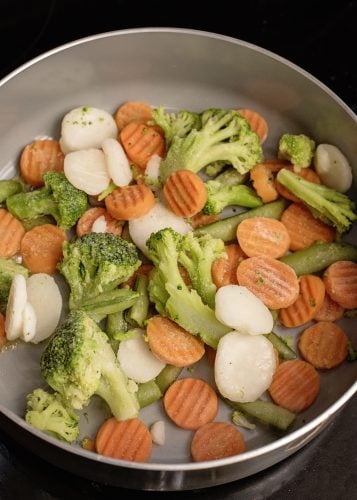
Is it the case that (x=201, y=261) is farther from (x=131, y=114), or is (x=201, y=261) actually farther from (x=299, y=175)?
(x=131, y=114)

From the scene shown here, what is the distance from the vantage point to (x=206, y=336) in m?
1.57

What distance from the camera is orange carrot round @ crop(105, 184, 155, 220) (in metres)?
1.71

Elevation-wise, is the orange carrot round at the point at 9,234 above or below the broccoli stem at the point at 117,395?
above

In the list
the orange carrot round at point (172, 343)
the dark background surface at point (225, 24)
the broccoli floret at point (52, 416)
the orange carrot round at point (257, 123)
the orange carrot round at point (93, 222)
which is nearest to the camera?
the broccoli floret at point (52, 416)

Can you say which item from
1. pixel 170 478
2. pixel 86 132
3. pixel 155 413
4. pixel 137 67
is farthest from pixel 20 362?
pixel 137 67

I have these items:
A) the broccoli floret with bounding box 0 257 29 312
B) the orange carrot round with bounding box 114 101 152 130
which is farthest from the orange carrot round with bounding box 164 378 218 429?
the orange carrot round with bounding box 114 101 152 130

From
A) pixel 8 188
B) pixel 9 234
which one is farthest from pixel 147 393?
pixel 8 188

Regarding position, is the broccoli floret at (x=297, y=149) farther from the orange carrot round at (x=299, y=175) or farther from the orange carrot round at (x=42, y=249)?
the orange carrot round at (x=42, y=249)

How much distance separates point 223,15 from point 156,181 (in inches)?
26.2

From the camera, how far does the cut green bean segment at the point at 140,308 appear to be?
1.63 meters

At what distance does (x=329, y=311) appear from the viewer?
170cm

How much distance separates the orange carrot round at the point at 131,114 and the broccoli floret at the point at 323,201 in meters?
0.41

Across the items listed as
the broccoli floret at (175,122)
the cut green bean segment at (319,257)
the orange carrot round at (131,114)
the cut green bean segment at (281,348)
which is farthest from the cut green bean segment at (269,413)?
the orange carrot round at (131,114)

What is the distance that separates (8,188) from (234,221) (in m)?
0.57
